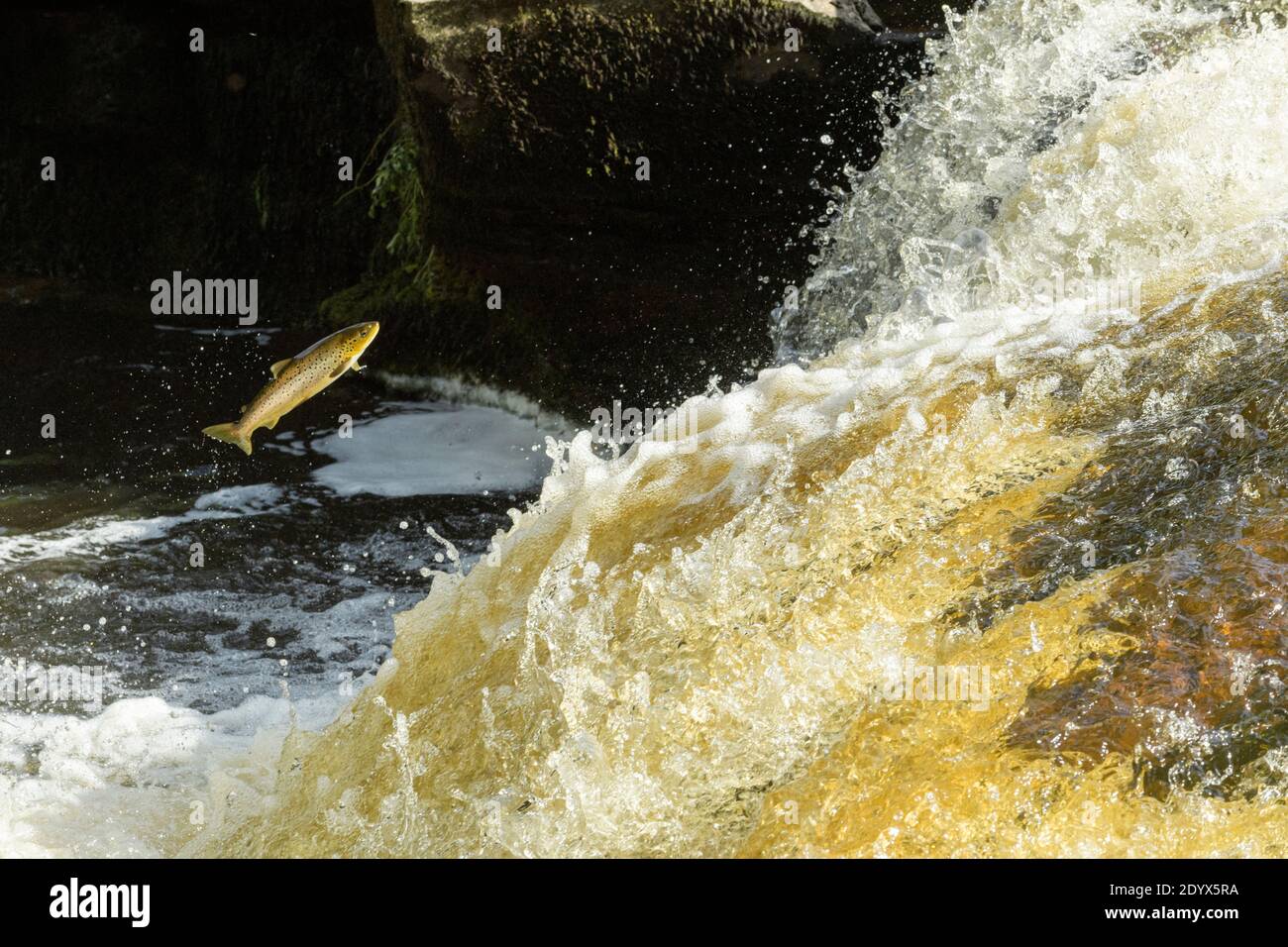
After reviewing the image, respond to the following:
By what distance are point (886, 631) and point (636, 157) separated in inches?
138

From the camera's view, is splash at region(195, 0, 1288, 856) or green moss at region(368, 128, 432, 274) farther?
green moss at region(368, 128, 432, 274)

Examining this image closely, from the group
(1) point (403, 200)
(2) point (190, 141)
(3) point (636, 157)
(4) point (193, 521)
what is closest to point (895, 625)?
(4) point (193, 521)

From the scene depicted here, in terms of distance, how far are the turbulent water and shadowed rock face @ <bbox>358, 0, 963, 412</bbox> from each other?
5.66ft

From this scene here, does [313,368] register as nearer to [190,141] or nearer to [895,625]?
[895,625]

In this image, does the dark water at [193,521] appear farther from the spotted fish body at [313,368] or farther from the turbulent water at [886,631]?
the spotted fish body at [313,368]

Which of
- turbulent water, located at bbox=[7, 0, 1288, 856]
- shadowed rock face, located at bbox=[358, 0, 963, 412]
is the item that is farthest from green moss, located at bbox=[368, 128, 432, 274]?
turbulent water, located at bbox=[7, 0, 1288, 856]

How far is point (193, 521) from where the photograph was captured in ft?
16.9

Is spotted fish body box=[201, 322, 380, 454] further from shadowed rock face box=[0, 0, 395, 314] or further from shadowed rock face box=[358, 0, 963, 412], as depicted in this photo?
shadowed rock face box=[0, 0, 395, 314]

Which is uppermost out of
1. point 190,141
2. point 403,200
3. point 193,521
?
point 190,141

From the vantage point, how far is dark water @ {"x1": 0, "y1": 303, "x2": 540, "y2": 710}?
13.8 feet

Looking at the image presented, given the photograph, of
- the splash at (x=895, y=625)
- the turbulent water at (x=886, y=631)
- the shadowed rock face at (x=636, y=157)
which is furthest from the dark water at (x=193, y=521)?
the splash at (x=895, y=625)
